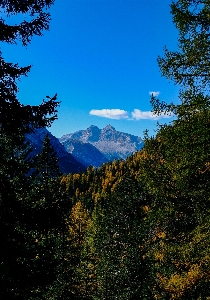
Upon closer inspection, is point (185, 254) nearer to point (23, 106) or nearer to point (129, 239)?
point (23, 106)

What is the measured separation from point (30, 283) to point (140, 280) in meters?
14.9

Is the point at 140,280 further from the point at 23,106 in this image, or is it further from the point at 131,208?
the point at 23,106

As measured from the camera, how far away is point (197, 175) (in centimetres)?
747

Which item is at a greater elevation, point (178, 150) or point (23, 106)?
point (178, 150)

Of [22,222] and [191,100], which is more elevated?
[191,100]

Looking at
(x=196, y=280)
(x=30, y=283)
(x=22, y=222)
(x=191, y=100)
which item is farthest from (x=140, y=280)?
(x=191, y=100)

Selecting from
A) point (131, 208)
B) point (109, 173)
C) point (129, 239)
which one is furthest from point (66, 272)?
point (109, 173)

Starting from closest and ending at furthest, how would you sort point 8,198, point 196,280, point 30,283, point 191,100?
point 191,100 < point 8,198 < point 30,283 < point 196,280

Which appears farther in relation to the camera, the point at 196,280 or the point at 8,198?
the point at 196,280

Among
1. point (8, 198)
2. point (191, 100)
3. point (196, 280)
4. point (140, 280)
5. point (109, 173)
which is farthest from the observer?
point (109, 173)

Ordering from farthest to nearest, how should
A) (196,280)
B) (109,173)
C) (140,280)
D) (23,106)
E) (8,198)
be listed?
(109,173), (140,280), (196,280), (8,198), (23,106)

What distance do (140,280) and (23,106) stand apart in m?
19.0

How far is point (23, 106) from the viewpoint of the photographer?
252 inches

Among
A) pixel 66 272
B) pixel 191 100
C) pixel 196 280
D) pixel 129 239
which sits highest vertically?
pixel 191 100
